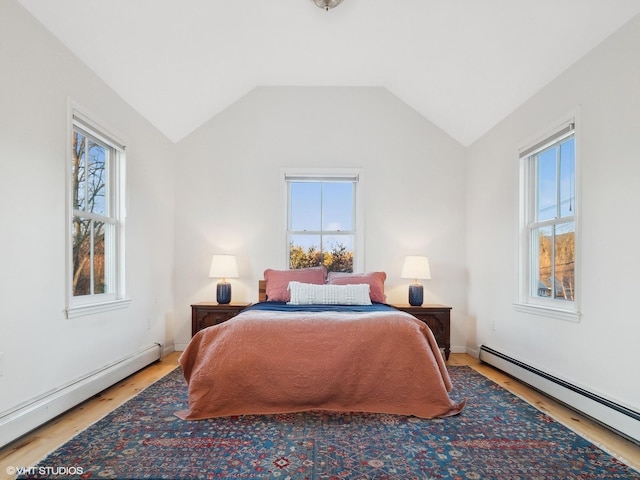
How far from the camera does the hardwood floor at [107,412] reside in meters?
1.92

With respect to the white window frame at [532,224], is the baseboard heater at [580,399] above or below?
below

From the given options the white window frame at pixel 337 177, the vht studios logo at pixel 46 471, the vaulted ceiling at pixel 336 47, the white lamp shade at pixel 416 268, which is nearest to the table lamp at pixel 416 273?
the white lamp shade at pixel 416 268

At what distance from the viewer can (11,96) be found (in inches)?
82.1

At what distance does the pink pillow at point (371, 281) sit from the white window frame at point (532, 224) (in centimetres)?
125

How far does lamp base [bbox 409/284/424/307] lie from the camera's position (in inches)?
159

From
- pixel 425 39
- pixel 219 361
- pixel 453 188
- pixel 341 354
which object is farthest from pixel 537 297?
pixel 219 361

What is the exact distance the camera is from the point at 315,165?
14.7 feet

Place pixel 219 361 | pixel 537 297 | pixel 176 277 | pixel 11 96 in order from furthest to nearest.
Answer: pixel 176 277, pixel 537 297, pixel 219 361, pixel 11 96

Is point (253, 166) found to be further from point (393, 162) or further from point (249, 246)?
point (393, 162)

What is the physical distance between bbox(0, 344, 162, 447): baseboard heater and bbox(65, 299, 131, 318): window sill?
45cm

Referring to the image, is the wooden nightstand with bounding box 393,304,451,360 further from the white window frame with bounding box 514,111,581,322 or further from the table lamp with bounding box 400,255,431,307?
the white window frame with bounding box 514,111,581,322

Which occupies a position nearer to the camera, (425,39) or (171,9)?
(171,9)

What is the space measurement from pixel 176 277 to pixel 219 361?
7.56 feet

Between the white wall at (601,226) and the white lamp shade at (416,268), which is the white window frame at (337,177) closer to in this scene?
the white lamp shade at (416,268)
